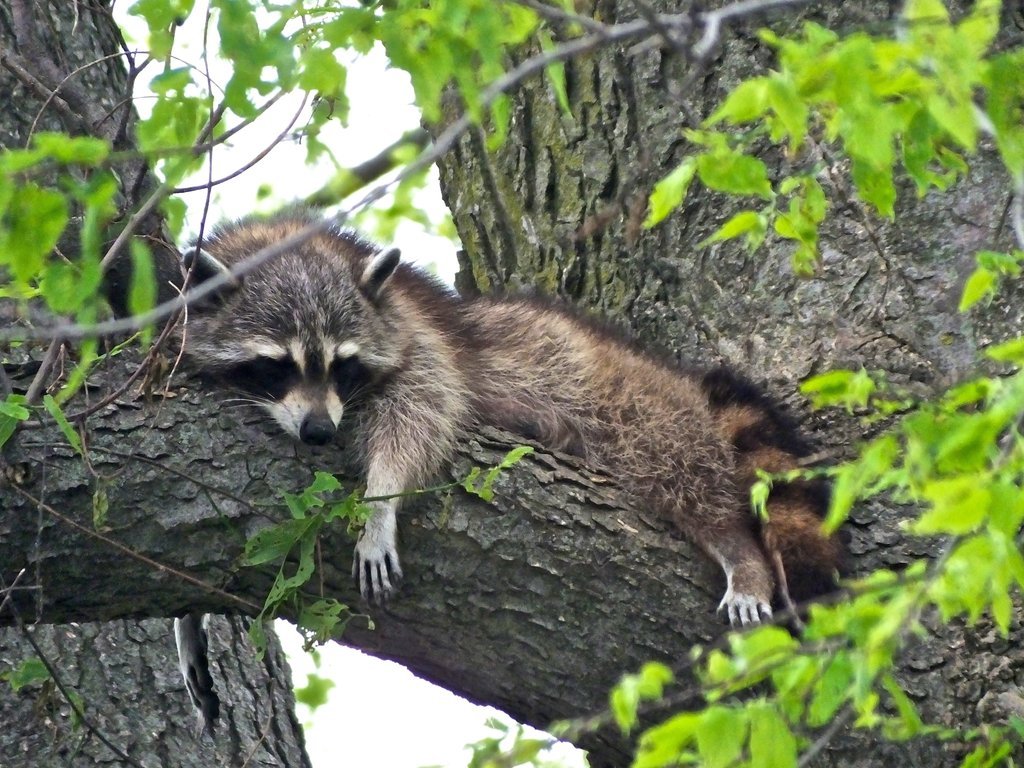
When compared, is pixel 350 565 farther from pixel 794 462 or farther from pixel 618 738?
pixel 794 462

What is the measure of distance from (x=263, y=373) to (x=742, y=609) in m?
1.72

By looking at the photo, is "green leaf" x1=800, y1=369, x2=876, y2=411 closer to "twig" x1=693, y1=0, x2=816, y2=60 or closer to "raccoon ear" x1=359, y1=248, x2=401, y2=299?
"twig" x1=693, y1=0, x2=816, y2=60

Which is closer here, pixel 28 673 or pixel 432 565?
pixel 432 565

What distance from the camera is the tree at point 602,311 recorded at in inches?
81.4

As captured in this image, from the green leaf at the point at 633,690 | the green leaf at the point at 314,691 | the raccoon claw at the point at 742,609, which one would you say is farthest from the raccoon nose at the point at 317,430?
the green leaf at the point at 314,691

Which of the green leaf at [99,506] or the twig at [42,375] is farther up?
the twig at [42,375]

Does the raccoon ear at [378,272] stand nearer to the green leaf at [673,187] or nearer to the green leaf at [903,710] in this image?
the green leaf at [673,187]

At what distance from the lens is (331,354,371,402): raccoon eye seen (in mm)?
4094

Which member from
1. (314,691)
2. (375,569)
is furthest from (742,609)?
(314,691)

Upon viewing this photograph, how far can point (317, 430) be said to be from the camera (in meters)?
3.38

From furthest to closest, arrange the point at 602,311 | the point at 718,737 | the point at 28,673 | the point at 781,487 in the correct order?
the point at 602,311 < the point at 781,487 < the point at 28,673 < the point at 718,737

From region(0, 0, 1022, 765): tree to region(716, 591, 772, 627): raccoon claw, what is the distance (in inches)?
1.9

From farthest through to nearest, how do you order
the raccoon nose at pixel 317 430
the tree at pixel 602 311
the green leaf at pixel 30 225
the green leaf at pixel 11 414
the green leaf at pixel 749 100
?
the raccoon nose at pixel 317 430 → the green leaf at pixel 11 414 → the tree at pixel 602 311 → the green leaf at pixel 30 225 → the green leaf at pixel 749 100

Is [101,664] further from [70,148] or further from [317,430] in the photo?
[70,148]
